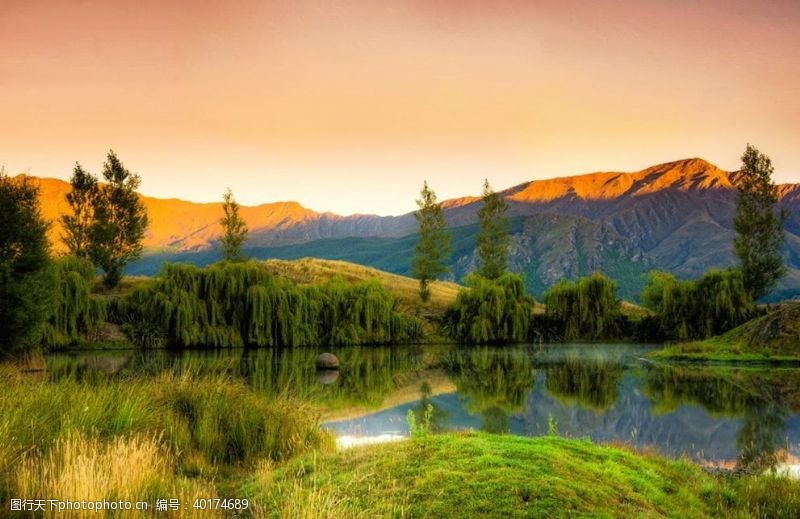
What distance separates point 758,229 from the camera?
6919 cm

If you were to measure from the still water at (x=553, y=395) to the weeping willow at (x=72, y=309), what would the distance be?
612 centimetres

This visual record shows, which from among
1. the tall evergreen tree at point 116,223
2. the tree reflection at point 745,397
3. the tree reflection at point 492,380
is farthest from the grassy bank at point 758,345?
the tall evergreen tree at point 116,223

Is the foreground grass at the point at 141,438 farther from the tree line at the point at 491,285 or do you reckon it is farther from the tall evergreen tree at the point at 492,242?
the tall evergreen tree at the point at 492,242

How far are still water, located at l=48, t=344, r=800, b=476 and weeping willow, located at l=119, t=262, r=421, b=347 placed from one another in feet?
24.8

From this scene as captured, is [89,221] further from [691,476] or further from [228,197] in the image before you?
[691,476]

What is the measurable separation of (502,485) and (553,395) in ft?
62.6

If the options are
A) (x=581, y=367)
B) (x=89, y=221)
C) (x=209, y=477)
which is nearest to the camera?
(x=209, y=477)

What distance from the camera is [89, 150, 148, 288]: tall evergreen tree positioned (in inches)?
2709

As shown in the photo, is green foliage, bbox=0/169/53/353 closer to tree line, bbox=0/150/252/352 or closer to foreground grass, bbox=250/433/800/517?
tree line, bbox=0/150/252/352

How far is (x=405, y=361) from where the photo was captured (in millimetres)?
46500

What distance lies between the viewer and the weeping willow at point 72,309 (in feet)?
169

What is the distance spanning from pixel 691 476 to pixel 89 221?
74.0 m

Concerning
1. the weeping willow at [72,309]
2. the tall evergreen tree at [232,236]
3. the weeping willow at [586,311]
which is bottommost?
the weeping willow at [586,311]

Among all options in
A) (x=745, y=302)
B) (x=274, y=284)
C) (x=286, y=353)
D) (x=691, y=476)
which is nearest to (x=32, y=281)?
(x=286, y=353)
